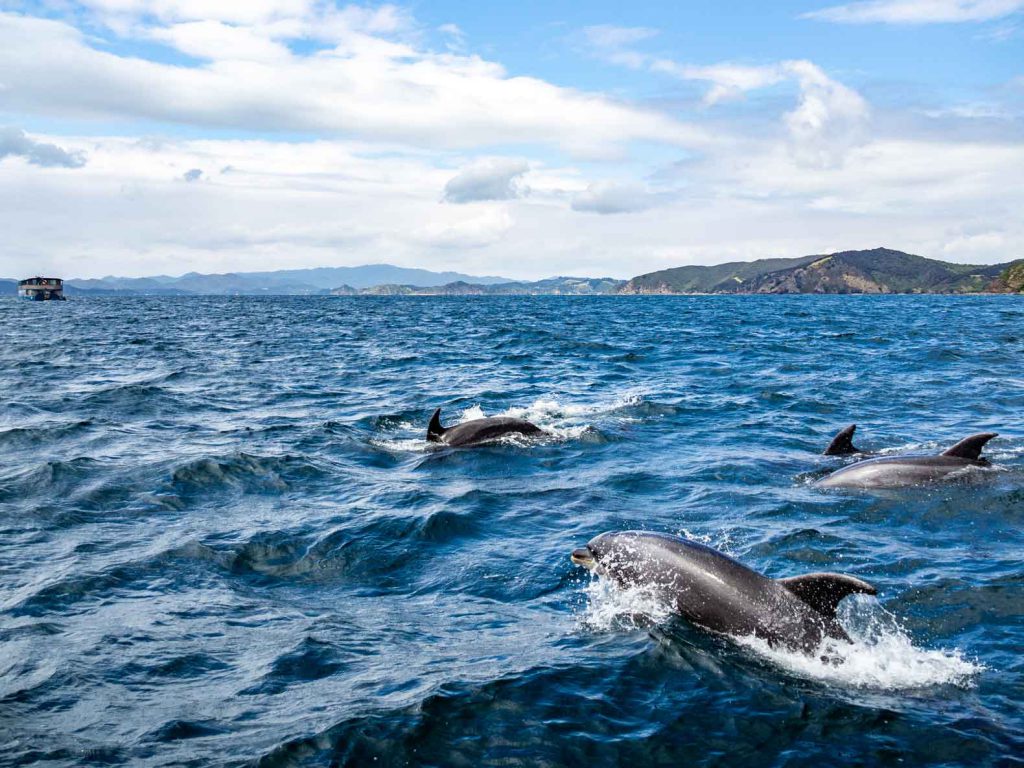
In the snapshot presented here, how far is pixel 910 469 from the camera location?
1583 centimetres

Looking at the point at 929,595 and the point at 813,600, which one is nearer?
the point at 813,600

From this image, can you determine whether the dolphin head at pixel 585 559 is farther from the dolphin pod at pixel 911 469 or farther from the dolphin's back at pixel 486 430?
the dolphin's back at pixel 486 430

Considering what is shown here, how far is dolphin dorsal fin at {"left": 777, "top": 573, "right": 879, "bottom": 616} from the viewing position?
8.62 metres

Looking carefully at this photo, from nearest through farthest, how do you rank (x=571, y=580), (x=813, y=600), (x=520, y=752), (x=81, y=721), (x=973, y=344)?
(x=520, y=752)
(x=81, y=721)
(x=813, y=600)
(x=571, y=580)
(x=973, y=344)

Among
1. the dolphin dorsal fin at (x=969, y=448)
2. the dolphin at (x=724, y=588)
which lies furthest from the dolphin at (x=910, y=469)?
the dolphin at (x=724, y=588)

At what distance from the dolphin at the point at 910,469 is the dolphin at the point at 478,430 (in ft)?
24.0

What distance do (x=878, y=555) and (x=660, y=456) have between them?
7286 millimetres

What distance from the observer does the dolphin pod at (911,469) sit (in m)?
15.7

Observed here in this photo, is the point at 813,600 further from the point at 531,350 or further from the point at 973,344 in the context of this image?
the point at 973,344

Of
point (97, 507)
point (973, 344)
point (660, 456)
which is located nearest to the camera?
point (97, 507)

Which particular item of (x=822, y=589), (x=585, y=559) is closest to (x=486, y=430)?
(x=585, y=559)

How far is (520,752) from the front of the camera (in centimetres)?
719

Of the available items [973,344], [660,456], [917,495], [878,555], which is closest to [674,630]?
[878,555]

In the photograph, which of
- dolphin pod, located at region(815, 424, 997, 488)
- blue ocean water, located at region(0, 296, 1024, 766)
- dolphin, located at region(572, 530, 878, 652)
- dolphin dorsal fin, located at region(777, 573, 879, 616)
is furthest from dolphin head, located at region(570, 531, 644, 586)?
dolphin pod, located at region(815, 424, 997, 488)
